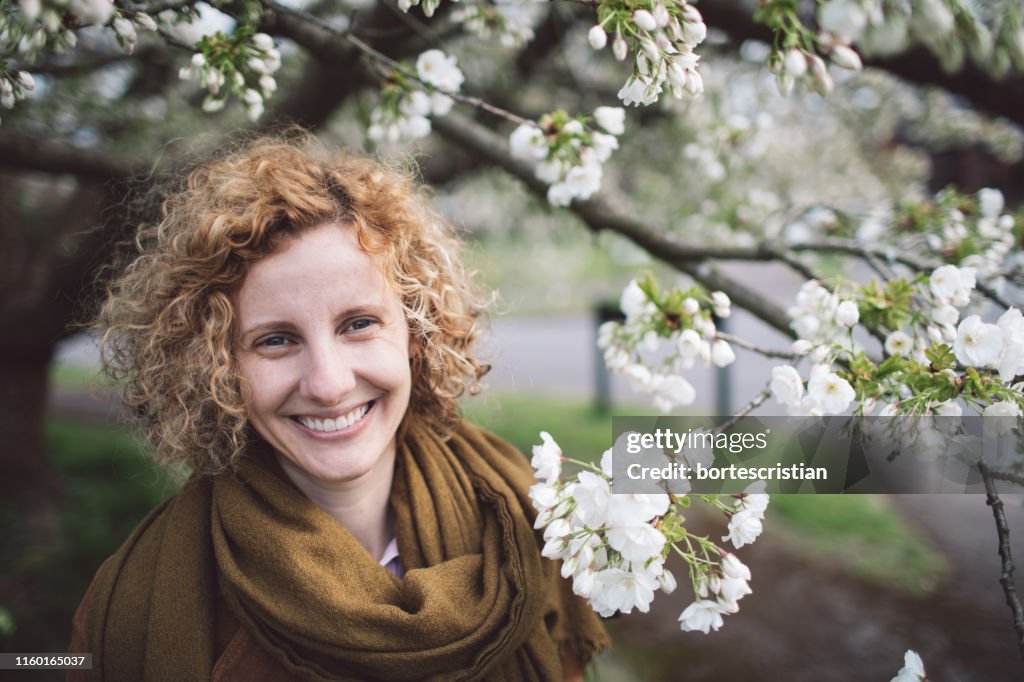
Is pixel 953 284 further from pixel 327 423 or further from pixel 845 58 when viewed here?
pixel 327 423

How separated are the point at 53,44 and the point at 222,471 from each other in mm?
1039

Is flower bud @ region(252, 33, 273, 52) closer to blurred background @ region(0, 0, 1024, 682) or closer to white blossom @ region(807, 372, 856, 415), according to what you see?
blurred background @ region(0, 0, 1024, 682)

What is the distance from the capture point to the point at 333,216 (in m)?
1.43

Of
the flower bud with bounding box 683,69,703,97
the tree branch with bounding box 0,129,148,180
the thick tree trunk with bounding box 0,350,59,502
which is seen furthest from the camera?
the thick tree trunk with bounding box 0,350,59,502

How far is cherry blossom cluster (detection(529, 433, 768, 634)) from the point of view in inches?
44.0

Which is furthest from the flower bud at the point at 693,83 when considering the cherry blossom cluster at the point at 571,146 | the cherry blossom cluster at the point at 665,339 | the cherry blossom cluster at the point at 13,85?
the cherry blossom cluster at the point at 13,85

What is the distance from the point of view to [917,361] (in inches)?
55.2

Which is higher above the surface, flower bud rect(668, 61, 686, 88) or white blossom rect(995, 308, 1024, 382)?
flower bud rect(668, 61, 686, 88)

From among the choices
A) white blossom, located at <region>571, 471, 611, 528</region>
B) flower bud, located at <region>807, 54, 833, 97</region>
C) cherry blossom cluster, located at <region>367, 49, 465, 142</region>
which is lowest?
white blossom, located at <region>571, 471, 611, 528</region>

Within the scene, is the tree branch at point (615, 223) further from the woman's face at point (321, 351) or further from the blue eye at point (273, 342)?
the blue eye at point (273, 342)

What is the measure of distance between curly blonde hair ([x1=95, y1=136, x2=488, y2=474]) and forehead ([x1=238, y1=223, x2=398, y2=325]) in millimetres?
28

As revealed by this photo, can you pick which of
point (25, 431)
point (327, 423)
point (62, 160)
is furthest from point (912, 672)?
point (25, 431)

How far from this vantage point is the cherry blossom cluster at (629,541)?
3.67ft

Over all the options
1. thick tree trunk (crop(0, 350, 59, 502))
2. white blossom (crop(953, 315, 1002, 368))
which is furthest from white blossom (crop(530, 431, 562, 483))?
thick tree trunk (crop(0, 350, 59, 502))
